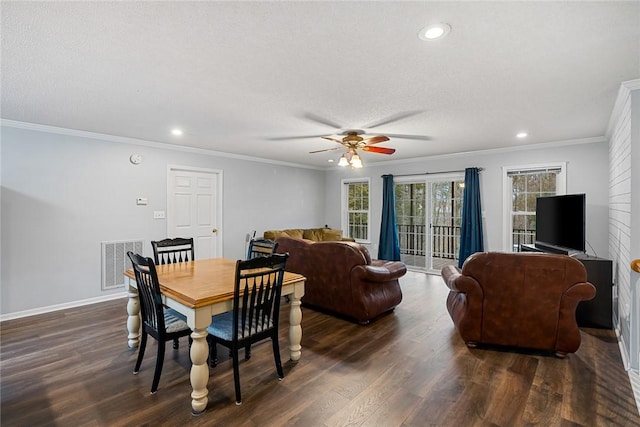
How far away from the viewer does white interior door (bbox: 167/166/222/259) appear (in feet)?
17.0

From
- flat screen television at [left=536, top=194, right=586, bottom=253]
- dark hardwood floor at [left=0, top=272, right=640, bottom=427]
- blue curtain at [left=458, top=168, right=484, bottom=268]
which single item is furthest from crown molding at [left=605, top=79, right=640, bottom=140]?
dark hardwood floor at [left=0, top=272, right=640, bottom=427]

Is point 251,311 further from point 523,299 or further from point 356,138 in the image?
point 356,138

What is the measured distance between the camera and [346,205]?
7.79 meters

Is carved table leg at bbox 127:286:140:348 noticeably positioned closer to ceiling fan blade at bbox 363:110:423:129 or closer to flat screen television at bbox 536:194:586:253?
ceiling fan blade at bbox 363:110:423:129

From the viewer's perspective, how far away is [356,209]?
764cm

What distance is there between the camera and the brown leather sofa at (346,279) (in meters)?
3.53

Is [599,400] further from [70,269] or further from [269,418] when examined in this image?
[70,269]

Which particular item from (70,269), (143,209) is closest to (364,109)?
(143,209)

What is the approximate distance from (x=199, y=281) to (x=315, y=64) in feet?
6.37

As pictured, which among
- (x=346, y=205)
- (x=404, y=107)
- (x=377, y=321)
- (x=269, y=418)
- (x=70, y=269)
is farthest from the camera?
(x=346, y=205)

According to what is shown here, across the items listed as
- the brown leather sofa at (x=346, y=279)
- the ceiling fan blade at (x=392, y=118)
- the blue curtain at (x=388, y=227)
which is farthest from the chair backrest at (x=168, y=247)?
the blue curtain at (x=388, y=227)

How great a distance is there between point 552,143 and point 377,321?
3.99 m

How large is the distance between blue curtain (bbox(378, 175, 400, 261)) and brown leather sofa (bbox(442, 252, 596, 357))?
370cm

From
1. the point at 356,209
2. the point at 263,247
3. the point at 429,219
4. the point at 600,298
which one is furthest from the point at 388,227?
the point at 263,247
